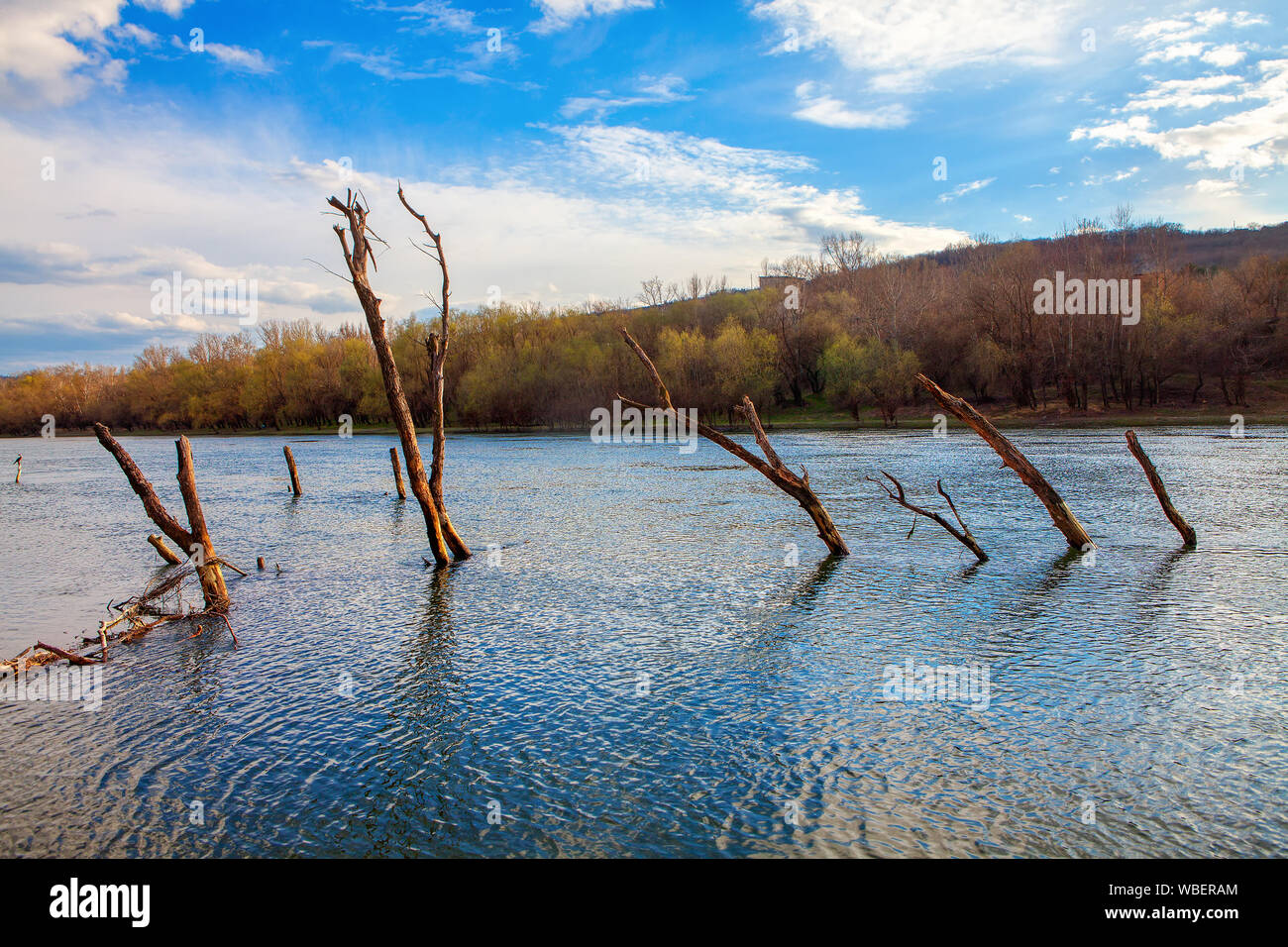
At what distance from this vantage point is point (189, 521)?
15.2m

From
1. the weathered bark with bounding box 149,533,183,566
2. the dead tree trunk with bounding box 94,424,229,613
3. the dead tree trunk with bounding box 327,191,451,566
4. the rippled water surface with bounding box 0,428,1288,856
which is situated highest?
the dead tree trunk with bounding box 327,191,451,566

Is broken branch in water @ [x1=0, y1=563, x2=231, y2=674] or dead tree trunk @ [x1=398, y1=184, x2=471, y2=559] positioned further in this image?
dead tree trunk @ [x1=398, y1=184, x2=471, y2=559]

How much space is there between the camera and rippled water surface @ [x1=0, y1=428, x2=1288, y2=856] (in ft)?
24.3

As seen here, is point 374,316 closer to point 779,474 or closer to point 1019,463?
point 779,474

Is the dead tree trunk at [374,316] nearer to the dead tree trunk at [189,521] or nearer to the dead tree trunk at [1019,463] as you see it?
the dead tree trunk at [189,521]

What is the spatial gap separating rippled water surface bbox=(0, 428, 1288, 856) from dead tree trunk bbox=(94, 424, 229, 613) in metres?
1.00

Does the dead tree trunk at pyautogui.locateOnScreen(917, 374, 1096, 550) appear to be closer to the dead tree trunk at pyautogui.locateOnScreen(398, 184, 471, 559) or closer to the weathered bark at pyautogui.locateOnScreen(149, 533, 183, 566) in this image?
the dead tree trunk at pyautogui.locateOnScreen(398, 184, 471, 559)

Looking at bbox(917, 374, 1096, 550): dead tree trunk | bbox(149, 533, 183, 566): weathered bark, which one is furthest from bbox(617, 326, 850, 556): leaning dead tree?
bbox(149, 533, 183, 566): weathered bark

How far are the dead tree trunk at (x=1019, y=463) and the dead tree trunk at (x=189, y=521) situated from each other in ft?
49.4

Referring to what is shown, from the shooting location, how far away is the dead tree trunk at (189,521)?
14.8 metres

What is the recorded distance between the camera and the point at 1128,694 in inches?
405

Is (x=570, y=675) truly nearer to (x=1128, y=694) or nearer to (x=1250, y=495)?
(x=1128, y=694)
